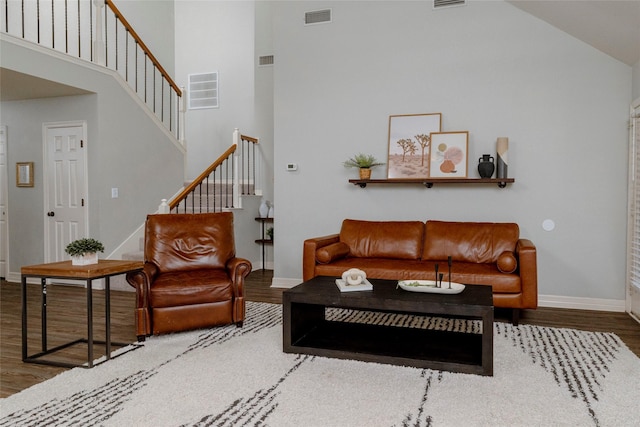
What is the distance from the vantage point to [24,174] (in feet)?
21.0

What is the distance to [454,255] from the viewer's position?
15.3ft

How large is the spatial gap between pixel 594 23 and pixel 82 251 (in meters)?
4.57

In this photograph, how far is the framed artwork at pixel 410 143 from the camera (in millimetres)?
5160

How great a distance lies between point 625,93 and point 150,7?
713 cm

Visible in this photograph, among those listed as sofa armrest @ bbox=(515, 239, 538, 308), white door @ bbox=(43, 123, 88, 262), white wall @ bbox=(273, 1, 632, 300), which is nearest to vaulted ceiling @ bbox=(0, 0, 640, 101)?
white wall @ bbox=(273, 1, 632, 300)

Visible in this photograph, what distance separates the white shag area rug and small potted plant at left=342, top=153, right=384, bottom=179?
243cm

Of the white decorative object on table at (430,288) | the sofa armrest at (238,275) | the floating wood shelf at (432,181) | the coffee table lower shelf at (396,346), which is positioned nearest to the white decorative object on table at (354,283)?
the white decorative object on table at (430,288)

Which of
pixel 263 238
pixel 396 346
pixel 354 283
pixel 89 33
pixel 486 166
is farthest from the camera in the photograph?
pixel 263 238

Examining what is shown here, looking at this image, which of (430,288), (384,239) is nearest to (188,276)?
(430,288)

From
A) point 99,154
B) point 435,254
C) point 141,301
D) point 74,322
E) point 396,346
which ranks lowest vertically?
point 74,322

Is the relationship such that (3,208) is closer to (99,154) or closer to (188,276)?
(99,154)

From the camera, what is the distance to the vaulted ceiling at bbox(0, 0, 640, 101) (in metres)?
3.72

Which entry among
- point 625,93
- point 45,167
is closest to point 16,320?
point 45,167

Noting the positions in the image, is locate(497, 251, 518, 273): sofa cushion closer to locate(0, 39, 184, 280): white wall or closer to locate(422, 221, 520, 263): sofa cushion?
locate(422, 221, 520, 263): sofa cushion
